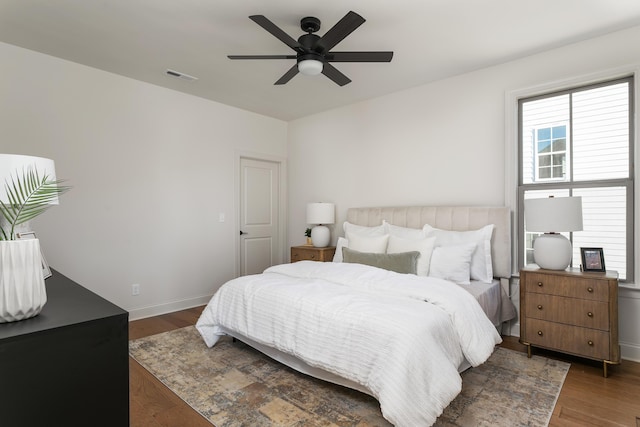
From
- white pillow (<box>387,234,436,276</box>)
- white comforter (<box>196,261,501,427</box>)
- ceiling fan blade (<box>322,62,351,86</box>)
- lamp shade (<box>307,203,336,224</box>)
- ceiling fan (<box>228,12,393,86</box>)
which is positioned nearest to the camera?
→ white comforter (<box>196,261,501,427</box>)

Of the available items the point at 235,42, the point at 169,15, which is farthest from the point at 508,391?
the point at 169,15

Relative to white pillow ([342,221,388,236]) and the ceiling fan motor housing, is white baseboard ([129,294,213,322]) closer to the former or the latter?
white pillow ([342,221,388,236])

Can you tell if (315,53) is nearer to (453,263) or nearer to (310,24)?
(310,24)

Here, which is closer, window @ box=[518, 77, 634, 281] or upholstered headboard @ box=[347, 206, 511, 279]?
window @ box=[518, 77, 634, 281]

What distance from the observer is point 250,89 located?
4.04 metres

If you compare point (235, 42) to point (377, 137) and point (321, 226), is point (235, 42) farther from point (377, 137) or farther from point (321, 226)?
point (321, 226)

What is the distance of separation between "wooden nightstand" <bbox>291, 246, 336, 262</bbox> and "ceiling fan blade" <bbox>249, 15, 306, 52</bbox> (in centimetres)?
257

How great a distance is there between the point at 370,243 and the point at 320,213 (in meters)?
1.23

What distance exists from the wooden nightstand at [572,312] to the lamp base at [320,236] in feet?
8.02

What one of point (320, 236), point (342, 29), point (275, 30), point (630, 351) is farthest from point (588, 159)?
point (320, 236)

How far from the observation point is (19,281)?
0.98 m

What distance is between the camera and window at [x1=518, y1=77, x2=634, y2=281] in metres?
2.79

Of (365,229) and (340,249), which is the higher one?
(365,229)

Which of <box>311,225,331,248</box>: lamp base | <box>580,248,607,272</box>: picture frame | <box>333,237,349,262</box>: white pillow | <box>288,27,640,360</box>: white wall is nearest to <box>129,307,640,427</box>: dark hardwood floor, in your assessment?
<box>288,27,640,360</box>: white wall
